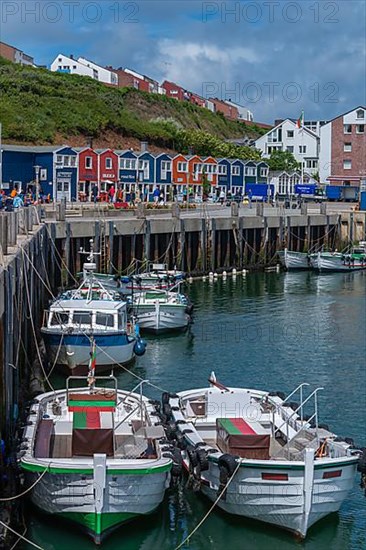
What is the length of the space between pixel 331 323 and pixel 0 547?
28327 mm

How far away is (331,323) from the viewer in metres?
41.2

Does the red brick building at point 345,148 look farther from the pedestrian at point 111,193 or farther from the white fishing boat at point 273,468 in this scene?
the white fishing boat at point 273,468

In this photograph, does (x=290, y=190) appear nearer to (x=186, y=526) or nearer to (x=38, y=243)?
(x=38, y=243)

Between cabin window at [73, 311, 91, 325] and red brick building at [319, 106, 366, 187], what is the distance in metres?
77.0

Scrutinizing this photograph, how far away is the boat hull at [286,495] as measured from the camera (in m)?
16.2

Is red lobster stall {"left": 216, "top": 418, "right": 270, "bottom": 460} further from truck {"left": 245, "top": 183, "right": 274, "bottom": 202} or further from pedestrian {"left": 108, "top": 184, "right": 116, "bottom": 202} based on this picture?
truck {"left": 245, "top": 183, "right": 274, "bottom": 202}

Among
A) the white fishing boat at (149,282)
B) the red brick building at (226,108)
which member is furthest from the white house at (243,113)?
the white fishing boat at (149,282)

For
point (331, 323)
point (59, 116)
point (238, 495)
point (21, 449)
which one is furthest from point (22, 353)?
point (59, 116)

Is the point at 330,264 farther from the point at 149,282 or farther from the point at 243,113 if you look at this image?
the point at 243,113

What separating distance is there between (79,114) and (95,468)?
303 ft

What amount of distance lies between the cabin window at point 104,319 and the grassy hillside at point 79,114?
6340 cm

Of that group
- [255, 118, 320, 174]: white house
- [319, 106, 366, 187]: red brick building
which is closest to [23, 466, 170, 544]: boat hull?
[319, 106, 366, 187]: red brick building

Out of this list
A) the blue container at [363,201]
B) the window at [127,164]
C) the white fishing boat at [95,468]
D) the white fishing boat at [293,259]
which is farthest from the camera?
the blue container at [363,201]

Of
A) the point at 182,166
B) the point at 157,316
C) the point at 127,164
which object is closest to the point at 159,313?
the point at 157,316
